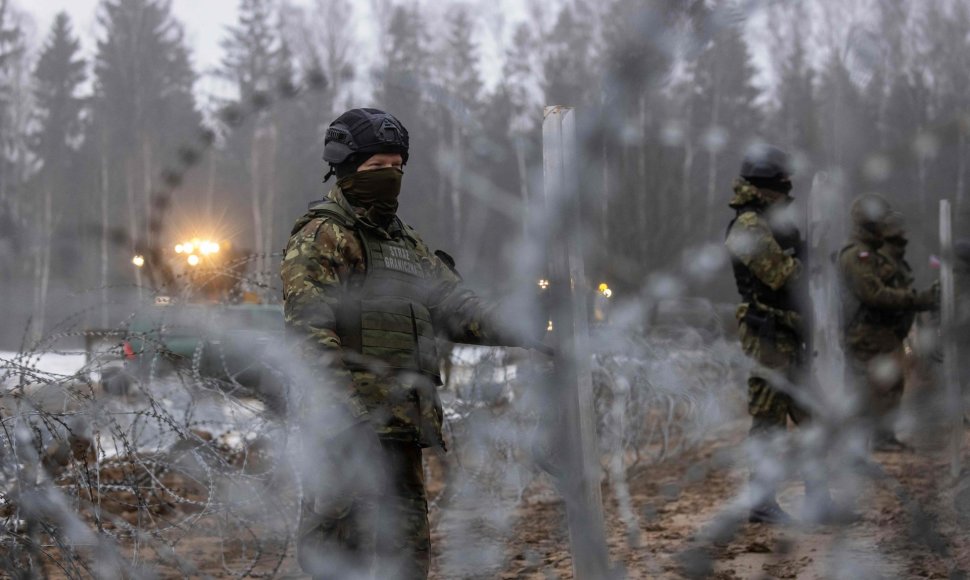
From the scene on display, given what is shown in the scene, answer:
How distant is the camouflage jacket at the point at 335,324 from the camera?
2389mm

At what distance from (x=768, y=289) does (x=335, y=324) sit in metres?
2.44

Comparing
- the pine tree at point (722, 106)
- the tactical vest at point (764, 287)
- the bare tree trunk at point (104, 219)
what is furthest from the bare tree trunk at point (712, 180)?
the bare tree trunk at point (104, 219)

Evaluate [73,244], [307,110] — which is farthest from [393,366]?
[73,244]

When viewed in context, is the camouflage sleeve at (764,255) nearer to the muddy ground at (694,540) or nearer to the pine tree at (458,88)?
the muddy ground at (694,540)

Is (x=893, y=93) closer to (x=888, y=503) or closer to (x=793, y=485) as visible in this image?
(x=888, y=503)

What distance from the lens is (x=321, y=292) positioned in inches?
98.4

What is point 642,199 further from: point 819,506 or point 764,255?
point 819,506

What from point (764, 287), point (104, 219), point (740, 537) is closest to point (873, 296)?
point (764, 287)

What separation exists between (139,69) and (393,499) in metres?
25.8

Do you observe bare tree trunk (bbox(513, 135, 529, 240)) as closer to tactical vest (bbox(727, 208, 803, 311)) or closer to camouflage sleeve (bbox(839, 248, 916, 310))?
tactical vest (bbox(727, 208, 803, 311))

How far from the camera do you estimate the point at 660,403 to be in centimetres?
607

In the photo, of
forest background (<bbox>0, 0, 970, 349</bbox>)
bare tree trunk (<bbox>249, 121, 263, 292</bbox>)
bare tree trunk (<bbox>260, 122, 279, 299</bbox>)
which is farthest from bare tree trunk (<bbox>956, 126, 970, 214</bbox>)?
bare tree trunk (<bbox>260, 122, 279, 299</bbox>)

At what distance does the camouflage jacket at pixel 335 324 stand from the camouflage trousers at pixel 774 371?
6.39 ft

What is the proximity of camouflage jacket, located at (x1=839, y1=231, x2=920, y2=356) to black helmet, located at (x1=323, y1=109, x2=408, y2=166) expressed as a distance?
3996 mm
